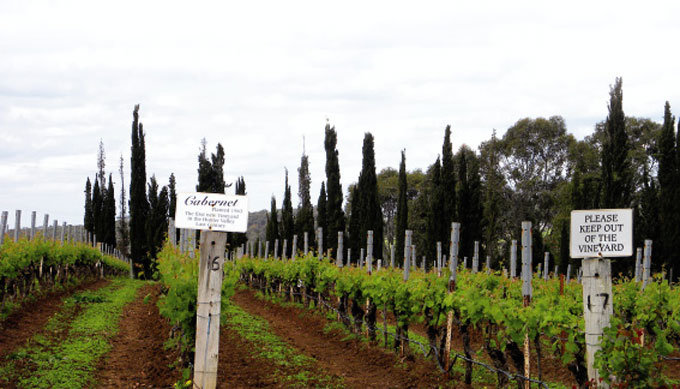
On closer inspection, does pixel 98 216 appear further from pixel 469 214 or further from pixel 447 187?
pixel 469 214

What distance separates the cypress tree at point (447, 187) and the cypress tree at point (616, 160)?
25.7 ft

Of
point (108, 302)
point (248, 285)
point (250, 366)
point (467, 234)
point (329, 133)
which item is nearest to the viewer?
point (250, 366)

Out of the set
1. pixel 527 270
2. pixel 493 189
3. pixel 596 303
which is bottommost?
pixel 596 303

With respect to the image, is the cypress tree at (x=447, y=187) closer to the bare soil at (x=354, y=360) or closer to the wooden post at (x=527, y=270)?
the bare soil at (x=354, y=360)

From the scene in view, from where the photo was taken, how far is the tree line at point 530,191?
31.0 meters

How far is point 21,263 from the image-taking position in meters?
Result: 13.2

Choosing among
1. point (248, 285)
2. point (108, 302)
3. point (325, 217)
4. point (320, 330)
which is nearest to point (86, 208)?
point (325, 217)

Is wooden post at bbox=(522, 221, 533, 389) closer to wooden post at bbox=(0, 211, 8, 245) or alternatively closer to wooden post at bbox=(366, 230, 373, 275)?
wooden post at bbox=(366, 230, 373, 275)

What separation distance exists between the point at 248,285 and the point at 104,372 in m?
21.6

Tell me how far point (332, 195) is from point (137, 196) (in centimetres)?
1278

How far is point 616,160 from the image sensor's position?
3098 cm

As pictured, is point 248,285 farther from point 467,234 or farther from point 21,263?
point 21,263

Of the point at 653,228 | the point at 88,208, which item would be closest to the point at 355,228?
the point at 653,228

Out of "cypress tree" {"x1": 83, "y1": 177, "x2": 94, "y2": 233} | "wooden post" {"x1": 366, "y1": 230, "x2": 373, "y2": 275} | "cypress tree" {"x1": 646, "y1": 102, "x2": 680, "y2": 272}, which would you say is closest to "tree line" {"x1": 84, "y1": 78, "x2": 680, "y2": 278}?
"cypress tree" {"x1": 646, "y1": 102, "x2": 680, "y2": 272}
